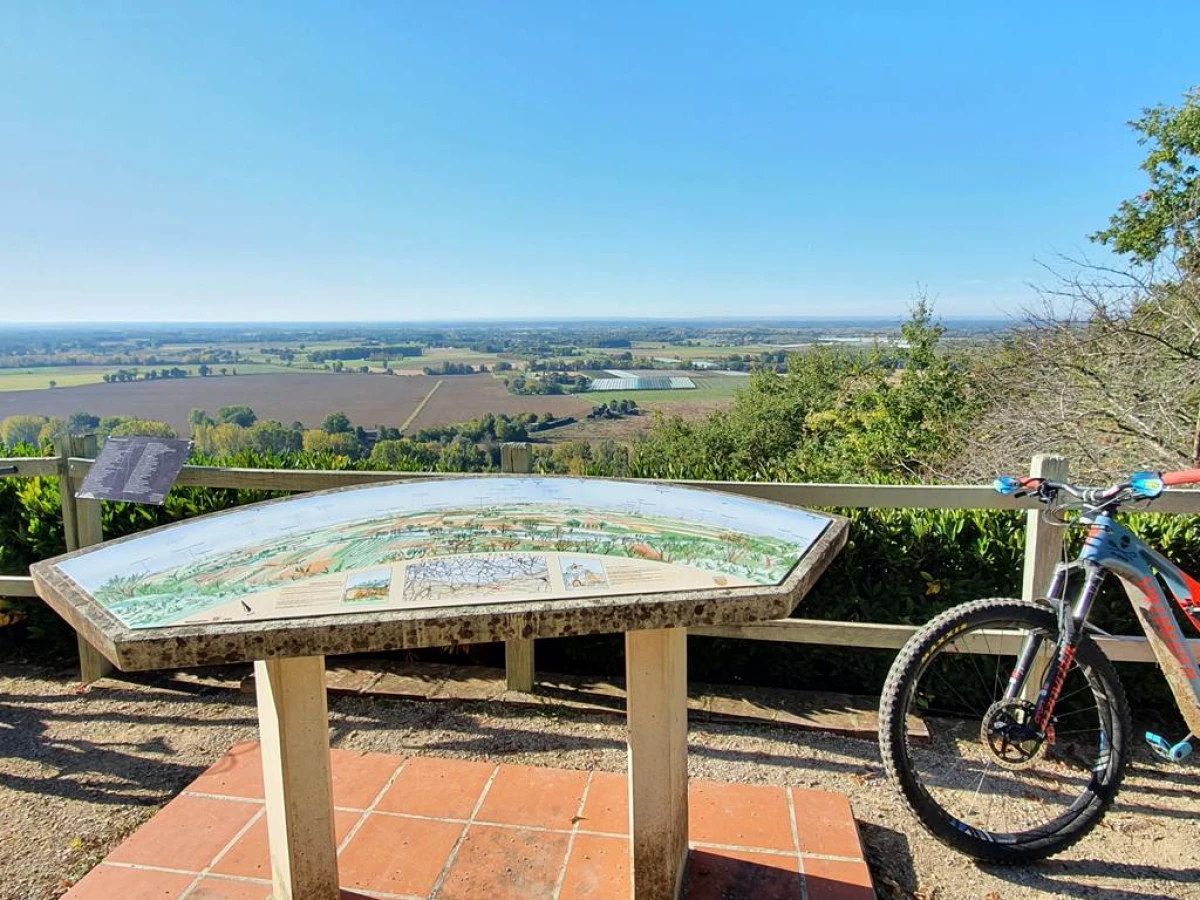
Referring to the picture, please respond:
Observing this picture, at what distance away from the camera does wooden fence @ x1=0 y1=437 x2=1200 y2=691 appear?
113 inches

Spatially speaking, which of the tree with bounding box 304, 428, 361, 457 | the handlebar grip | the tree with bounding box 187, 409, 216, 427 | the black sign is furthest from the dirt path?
the handlebar grip

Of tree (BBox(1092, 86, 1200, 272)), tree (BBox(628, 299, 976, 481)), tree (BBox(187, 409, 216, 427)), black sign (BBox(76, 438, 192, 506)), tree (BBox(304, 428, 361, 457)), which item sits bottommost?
tree (BBox(628, 299, 976, 481))

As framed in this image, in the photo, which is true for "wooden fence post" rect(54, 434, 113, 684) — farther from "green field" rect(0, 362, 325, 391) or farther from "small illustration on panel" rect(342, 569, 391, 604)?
"green field" rect(0, 362, 325, 391)

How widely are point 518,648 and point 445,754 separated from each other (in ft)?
1.94

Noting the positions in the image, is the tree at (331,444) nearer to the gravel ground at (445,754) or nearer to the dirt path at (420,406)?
the gravel ground at (445,754)

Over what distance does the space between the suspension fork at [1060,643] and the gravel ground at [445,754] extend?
53 cm

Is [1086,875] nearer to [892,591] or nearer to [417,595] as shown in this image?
[892,591]

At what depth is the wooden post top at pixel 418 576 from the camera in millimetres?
1343

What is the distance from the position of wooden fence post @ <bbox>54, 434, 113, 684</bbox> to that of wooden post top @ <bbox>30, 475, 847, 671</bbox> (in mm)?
2022

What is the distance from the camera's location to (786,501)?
325cm

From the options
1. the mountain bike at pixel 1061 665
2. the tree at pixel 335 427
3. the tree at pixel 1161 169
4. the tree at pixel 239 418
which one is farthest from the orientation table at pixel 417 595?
the tree at pixel 1161 169

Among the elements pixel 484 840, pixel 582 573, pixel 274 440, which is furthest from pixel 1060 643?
pixel 274 440

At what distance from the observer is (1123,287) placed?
7.34m

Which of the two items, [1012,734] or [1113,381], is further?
[1113,381]
